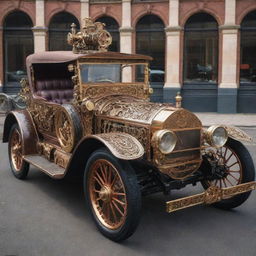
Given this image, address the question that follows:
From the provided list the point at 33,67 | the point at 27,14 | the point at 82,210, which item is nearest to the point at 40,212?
the point at 82,210

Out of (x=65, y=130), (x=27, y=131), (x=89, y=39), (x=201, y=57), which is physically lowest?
(x=27, y=131)

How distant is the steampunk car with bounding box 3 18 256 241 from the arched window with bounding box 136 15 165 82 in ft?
41.7

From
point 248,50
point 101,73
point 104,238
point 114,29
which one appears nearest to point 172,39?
point 114,29

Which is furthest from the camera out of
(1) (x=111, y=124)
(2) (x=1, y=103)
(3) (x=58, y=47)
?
(3) (x=58, y=47)

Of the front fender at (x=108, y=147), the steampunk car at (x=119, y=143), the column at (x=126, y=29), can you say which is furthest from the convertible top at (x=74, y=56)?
the column at (x=126, y=29)

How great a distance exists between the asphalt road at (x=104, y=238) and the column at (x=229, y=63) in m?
12.2

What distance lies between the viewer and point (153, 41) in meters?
19.1

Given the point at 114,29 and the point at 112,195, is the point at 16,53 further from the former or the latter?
the point at 112,195

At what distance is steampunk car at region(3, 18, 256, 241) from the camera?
14.4ft

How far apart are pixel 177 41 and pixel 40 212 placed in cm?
1437

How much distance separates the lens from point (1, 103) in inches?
672

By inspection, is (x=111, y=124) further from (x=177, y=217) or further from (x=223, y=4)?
(x=223, y=4)

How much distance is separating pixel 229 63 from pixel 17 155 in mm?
12972

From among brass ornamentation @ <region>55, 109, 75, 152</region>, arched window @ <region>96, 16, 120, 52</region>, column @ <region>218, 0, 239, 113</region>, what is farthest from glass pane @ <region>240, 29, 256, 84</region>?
brass ornamentation @ <region>55, 109, 75, 152</region>
